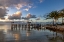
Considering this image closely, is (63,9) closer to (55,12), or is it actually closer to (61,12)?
(61,12)

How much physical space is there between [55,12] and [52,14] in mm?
2148

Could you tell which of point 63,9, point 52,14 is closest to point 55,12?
point 52,14

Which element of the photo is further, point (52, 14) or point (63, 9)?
point (52, 14)

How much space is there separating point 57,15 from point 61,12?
4.82 metres

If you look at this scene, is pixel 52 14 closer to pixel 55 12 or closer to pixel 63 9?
pixel 55 12

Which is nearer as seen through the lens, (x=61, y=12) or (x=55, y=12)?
(x=61, y=12)

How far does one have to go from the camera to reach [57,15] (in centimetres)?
7806

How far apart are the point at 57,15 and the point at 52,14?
344cm

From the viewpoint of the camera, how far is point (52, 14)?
80188 millimetres

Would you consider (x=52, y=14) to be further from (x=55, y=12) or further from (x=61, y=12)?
(x=61, y=12)

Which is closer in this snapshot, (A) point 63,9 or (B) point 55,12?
(A) point 63,9

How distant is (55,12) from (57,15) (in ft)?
8.77

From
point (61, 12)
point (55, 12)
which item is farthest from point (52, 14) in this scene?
point (61, 12)

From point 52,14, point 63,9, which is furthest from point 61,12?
point 52,14
